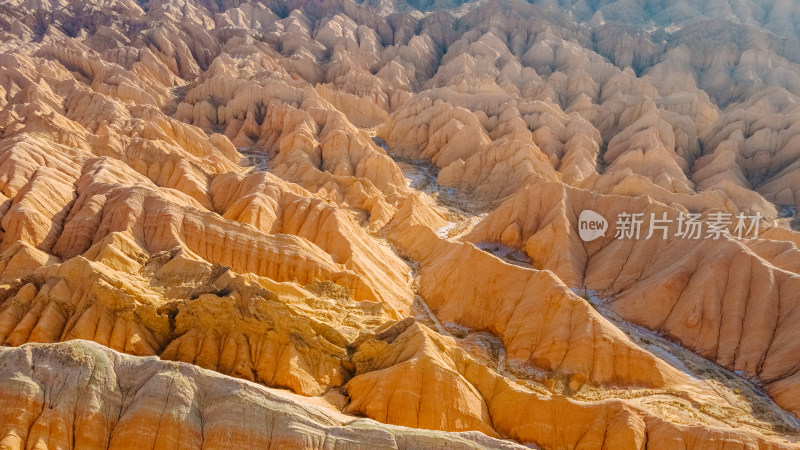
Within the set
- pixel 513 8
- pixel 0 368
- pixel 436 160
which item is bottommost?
pixel 436 160

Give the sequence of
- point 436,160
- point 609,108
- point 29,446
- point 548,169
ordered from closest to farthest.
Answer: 1. point 29,446
2. point 548,169
3. point 436,160
4. point 609,108

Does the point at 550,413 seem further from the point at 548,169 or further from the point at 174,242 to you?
the point at 548,169

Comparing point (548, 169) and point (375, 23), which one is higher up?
point (375, 23)

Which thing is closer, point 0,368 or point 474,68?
point 0,368

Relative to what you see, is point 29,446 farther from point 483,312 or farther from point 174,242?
point 483,312

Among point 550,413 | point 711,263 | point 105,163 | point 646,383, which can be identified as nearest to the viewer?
point 550,413

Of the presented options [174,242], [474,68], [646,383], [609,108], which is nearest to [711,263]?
[646,383]
